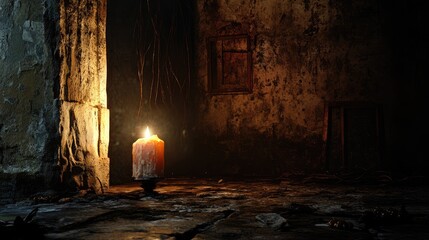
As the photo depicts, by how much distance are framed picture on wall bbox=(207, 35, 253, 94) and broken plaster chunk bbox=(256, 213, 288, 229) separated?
420cm

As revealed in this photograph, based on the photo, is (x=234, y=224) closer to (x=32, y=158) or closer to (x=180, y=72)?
(x=32, y=158)

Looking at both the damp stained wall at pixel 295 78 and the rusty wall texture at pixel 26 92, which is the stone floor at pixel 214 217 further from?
the damp stained wall at pixel 295 78

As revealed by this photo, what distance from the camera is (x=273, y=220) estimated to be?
6.33ft

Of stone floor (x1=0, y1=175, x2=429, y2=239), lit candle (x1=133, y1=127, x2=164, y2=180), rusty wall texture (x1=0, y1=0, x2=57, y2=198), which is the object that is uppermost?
rusty wall texture (x1=0, y1=0, x2=57, y2=198)

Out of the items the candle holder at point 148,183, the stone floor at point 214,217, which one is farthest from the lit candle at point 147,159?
the stone floor at point 214,217

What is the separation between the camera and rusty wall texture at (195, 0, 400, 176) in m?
5.80

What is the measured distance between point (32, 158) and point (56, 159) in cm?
16

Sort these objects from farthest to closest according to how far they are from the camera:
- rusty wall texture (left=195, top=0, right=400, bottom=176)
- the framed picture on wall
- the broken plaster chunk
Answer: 1. the framed picture on wall
2. rusty wall texture (left=195, top=0, right=400, bottom=176)
3. the broken plaster chunk

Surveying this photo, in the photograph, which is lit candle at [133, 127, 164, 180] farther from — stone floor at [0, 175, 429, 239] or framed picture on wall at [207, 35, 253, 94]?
framed picture on wall at [207, 35, 253, 94]

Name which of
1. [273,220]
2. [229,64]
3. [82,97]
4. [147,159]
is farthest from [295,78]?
[273,220]

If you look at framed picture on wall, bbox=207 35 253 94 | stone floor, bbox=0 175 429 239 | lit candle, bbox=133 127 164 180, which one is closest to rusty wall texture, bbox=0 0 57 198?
stone floor, bbox=0 175 429 239

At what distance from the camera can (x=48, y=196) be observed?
8.89ft

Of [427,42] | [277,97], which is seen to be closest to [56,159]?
[277,97]

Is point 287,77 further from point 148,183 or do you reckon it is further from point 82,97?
point 82,97
